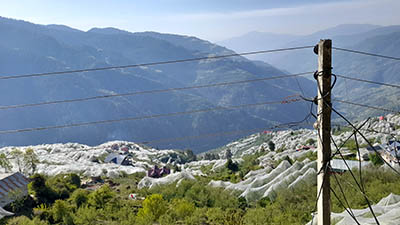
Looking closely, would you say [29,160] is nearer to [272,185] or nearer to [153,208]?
[153,208]

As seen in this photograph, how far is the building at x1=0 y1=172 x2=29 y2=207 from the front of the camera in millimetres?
25453

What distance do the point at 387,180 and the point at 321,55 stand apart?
2511 centimetres

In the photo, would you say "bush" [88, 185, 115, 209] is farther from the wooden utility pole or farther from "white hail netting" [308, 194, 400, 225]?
the wooden utility pole

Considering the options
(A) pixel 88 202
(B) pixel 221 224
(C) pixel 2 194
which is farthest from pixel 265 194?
(C) pixel 2 194

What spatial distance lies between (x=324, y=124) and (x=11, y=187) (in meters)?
27.4

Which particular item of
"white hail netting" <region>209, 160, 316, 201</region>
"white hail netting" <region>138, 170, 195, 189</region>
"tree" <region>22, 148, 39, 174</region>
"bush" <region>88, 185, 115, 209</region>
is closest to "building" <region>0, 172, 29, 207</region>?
"bush" <region>88, 185, 115, 209</region>

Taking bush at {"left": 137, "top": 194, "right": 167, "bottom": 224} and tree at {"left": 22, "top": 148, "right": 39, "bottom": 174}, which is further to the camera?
tree at {"left": 22, "top": 148, "right": 39, "bottom": 174}

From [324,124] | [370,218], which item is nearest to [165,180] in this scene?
[370,218]

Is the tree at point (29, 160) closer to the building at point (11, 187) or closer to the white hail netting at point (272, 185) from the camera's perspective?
the building at point (11, 187)

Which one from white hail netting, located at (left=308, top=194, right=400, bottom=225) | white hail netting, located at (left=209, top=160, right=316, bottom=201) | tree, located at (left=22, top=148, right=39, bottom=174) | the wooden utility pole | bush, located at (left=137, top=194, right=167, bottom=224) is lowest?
tree, located at (left=22, top=148, right=39, bottom=174)

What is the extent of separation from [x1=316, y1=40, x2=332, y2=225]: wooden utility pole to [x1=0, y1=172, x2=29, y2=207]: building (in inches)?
1010

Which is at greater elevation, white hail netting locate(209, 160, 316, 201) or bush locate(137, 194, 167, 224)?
bush locate(137, 194, 167, 224)

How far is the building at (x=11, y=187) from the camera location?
25453mm

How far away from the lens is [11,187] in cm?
2669
